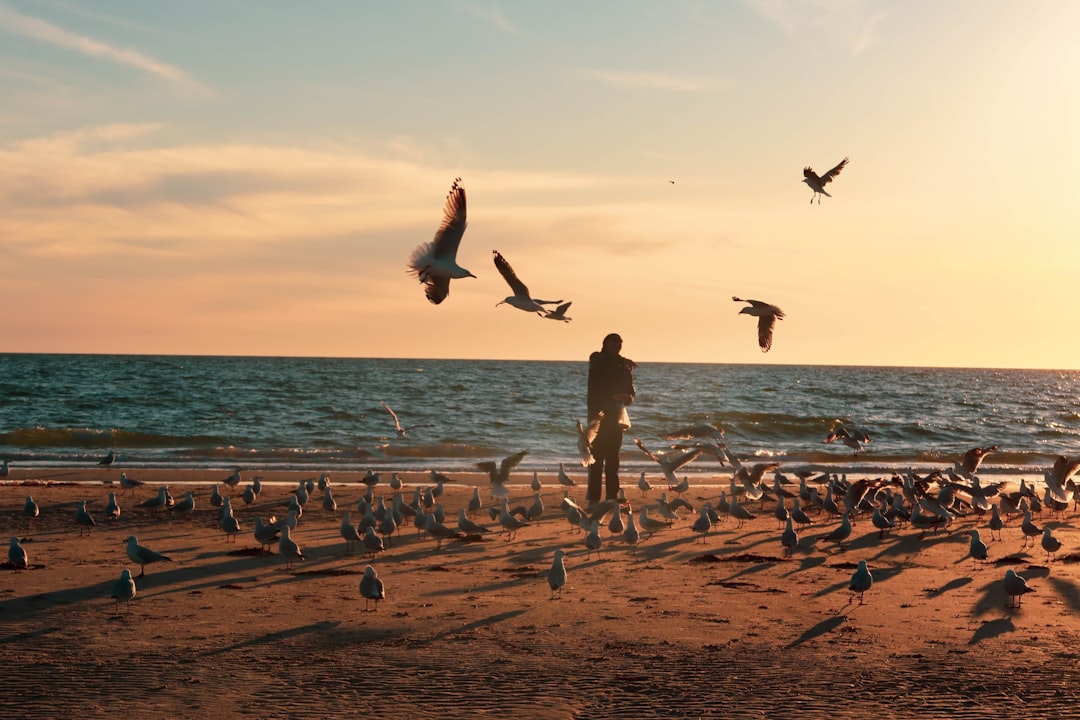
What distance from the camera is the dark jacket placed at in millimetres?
15531

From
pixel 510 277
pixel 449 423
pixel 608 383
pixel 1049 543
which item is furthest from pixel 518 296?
pixel 449 423

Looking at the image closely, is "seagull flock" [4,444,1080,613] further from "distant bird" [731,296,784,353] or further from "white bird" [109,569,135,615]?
"distant bird" [731,296,784,353]

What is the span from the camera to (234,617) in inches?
354

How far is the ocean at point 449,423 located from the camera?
95.9ft

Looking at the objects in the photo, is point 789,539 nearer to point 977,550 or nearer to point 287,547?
point 977,550

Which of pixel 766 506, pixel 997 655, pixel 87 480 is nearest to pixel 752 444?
pixel 766 506

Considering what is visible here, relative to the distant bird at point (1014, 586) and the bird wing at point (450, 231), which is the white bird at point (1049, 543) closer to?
the distant bird at point (1014, 586)

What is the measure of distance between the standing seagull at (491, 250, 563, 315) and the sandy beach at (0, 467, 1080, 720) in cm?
270

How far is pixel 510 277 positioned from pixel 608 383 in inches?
184

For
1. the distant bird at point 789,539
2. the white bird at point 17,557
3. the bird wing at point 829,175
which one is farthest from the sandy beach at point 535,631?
the bird wing at point 829,175

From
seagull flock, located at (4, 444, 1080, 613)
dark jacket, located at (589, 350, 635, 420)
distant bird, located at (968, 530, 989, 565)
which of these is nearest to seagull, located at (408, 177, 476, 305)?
seagull flock, located at (4, 444, 1080, 613)

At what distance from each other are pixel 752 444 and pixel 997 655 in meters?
28.7

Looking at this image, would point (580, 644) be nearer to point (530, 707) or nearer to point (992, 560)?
point (530, 707)

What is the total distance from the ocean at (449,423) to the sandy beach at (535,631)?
1301cm
